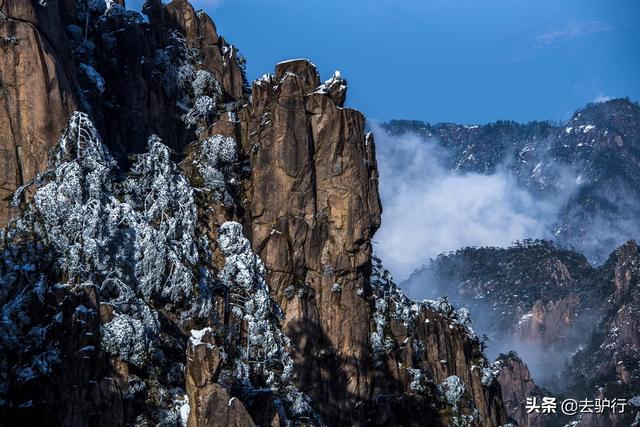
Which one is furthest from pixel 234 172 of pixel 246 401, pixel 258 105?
pixel 246 401

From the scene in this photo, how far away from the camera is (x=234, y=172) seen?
232ft

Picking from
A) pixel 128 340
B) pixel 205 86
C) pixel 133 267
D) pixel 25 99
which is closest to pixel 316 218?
pixel 205 86

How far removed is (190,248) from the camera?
56.4 metres

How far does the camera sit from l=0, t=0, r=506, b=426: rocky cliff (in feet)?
140

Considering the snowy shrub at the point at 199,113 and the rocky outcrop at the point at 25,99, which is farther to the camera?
the snowy shrub at the point at 199,113

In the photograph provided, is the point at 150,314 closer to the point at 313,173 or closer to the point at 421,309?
the point at 313,173

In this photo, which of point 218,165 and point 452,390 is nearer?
point 218,165

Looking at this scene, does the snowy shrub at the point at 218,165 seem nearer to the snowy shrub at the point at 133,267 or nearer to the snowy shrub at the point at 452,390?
the snowy shrub at the point at 133,267

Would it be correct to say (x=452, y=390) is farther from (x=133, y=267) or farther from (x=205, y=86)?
(x=133, y=267)

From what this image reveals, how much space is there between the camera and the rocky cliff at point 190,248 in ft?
140

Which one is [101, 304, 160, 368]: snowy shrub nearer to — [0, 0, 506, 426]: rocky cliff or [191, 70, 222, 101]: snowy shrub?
[0, 0, 506, 426]: rocky cliff

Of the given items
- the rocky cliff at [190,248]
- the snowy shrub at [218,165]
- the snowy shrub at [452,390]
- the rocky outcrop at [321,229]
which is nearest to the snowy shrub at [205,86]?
the rocky cliff at [190,248]

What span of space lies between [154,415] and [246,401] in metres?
4.05

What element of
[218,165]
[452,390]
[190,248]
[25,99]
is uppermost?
[218,165]
